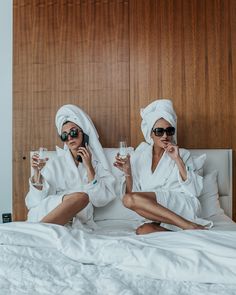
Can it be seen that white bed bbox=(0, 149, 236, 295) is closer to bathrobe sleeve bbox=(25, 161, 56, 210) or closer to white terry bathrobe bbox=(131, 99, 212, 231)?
bathrobe sleeve bbox=(25, 161, 56, 210)

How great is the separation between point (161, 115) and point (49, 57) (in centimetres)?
112

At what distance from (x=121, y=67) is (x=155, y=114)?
0.62 meters

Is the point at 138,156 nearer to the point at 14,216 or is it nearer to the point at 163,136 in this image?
the point at 163,136

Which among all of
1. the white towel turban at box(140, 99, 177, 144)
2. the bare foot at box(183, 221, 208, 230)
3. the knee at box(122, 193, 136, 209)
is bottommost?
the bare foot at box(183, 221, 208, 230)

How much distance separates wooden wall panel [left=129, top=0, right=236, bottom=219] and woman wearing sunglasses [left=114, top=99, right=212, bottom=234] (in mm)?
349

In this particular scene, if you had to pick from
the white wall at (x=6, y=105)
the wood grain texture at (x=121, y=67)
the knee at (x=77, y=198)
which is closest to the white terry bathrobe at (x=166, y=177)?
the wood grain texture at (x=121, y=67)

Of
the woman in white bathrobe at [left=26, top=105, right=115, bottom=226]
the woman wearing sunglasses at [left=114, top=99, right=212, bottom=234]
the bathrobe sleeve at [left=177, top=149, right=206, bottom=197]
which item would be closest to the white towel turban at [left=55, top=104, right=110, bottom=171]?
the woman in white bathrobe at [left=26, top=105, right=115, bottom=226]

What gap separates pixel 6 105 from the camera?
368 cm

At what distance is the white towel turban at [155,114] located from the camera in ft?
9.78

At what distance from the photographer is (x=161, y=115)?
2980 millimetres

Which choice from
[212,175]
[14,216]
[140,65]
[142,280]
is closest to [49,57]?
[140,65]

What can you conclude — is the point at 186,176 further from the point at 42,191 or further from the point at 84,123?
the point at 42,191

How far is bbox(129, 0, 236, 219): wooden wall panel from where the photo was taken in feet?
10.9

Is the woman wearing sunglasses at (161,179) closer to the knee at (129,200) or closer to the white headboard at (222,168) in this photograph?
the knee at (129,200)
